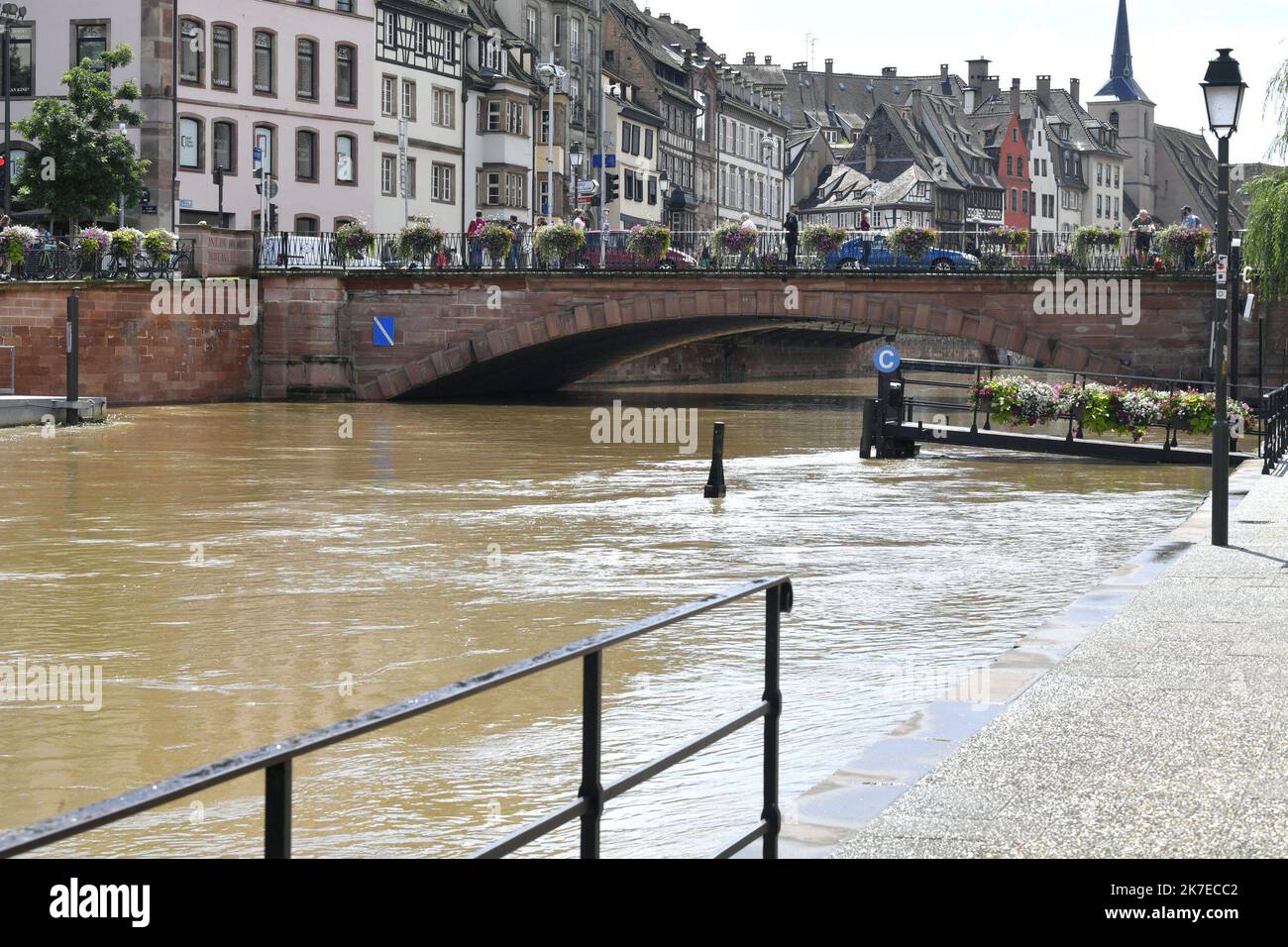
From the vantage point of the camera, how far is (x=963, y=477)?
24672mm

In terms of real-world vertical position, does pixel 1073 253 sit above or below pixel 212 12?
below

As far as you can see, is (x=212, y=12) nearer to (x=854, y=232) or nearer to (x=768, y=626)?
(x=854, y=232)

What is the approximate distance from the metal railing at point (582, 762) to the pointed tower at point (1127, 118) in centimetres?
13490

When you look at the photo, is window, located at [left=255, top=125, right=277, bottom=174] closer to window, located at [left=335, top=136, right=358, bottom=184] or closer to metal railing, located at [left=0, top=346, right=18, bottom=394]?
window, located at [left=335, top=136, right=358, bottom=184]

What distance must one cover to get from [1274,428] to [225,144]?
37353 millimetres

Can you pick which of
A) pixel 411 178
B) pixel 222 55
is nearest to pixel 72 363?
pixel 222 55

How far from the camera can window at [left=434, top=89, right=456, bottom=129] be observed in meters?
62.3

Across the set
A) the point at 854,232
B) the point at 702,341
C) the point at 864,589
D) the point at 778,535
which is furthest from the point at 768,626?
the point at 702,341

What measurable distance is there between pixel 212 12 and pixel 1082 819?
51.3 meters

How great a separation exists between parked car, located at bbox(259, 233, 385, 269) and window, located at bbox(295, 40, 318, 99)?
12.0 meters

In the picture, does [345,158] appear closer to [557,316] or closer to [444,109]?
[444,109]

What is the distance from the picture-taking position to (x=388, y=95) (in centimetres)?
6031

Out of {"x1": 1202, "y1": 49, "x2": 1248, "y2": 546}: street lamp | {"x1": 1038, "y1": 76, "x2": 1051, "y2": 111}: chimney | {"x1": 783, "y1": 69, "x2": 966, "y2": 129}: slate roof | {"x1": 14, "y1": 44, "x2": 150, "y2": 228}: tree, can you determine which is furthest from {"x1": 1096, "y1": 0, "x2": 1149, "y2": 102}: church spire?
{"x1": 1202, "y1": 49, "x2": 1248, "y2": 546}: street lamp

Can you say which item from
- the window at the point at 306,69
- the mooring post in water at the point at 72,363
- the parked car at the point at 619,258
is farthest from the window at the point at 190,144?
the mooring post in water at the point at 72,363
